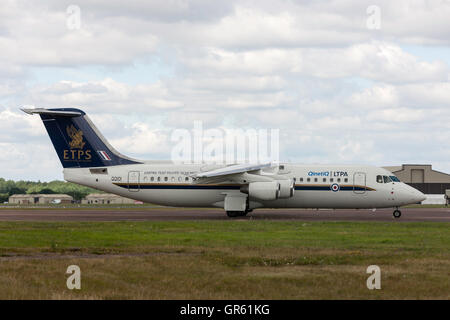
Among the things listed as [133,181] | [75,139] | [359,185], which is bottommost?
[359,185]

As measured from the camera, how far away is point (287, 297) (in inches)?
586

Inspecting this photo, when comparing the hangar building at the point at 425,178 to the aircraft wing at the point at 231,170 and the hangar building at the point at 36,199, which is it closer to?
the aircraft wing at the point at 231,170

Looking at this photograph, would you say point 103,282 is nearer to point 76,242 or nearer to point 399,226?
point 76,242

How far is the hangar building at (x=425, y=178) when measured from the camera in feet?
387

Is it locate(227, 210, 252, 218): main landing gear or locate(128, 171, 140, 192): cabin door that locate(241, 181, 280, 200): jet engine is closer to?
locate(227, 210, 252, 218): main landing gear

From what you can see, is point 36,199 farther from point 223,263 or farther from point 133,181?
point 223,263

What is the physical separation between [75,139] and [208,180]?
35.7 feet

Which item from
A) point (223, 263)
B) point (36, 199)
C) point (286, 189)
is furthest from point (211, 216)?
point (36, 199)

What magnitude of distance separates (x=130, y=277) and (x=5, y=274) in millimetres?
3604

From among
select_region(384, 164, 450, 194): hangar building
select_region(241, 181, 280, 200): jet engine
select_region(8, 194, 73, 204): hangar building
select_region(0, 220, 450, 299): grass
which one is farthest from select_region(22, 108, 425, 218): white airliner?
select_region(8, 194, 73, 204): hangar building

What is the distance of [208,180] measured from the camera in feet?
153

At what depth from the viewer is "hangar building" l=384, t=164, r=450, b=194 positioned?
387 feet

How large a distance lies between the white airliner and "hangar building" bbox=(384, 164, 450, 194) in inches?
2872
